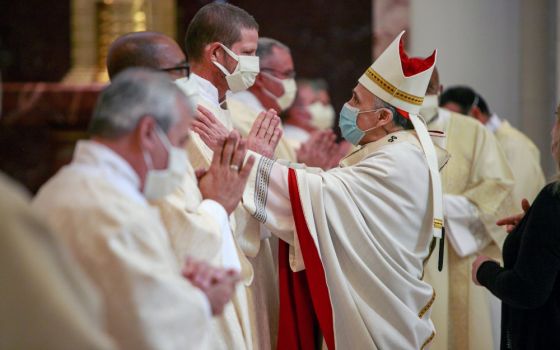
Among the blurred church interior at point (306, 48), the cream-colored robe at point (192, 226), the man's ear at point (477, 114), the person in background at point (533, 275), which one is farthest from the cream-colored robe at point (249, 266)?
the blurred church interior at point (306, 48)

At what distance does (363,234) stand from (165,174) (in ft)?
5.10

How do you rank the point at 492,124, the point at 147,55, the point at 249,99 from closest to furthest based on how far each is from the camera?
the point at 147,55 → the point at 249,99 → the point at 492,124

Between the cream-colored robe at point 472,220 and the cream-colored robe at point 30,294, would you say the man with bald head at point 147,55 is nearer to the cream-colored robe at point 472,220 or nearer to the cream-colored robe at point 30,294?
the cream-colored robe at point 30,294

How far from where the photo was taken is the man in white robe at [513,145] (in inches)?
251

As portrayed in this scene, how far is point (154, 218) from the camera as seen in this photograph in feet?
8.43

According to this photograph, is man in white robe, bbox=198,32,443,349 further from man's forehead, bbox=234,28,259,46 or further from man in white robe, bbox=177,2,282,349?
man's forehead, bbox=234,28,259,46

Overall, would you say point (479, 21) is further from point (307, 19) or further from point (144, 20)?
point (144, 20)

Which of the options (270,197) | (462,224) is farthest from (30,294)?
(462,224)

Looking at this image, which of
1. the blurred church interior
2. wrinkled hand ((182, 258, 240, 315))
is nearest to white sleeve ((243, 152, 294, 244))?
wrinkled hand ((182, 258, 240, 315))

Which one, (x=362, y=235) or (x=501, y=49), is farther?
(x=501, y=49)

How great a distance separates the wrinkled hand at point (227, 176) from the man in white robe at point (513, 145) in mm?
3285

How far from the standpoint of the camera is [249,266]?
3.81 m

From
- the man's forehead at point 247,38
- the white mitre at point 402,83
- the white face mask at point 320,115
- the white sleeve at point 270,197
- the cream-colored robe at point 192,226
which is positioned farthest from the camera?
the white face mask at point 320,115

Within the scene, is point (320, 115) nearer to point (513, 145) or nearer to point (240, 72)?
point (513, 145)
